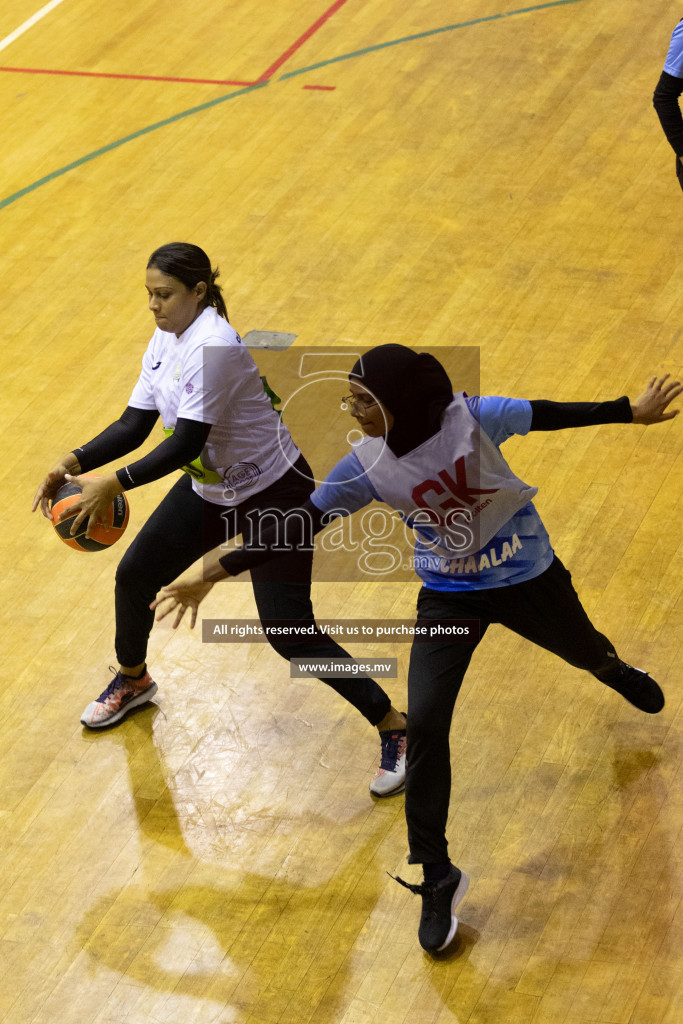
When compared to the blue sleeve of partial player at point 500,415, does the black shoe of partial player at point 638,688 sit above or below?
below

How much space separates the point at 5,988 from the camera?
382 centimetres

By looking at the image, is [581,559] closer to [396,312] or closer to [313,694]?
[313,694]

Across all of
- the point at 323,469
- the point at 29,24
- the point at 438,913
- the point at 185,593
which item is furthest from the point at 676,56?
the point at 29,24

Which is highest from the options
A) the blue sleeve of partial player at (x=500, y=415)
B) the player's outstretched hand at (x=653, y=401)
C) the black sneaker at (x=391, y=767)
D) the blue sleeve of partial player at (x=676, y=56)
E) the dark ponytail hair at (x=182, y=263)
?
the dark ponytail hair at (x=182, y=263)

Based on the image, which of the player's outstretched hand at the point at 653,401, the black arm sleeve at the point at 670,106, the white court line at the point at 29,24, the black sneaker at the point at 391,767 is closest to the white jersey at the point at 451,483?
the player's outstretched hand at the point at 653,401

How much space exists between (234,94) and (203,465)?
17.6 ft

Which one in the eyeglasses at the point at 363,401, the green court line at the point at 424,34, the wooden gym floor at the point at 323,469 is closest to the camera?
the eyeglasses at the point at 363,401

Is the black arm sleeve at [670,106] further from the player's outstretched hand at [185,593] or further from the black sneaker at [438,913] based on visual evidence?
the black sneaker at [438,913]

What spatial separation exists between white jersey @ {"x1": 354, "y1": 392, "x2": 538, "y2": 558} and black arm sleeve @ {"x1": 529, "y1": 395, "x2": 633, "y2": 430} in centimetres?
15

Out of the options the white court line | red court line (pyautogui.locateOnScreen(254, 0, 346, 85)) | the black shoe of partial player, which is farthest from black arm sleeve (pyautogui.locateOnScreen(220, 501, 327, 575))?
the white court line

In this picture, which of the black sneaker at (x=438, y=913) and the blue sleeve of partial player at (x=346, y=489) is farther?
the black sneaker at (x=438, y=913)

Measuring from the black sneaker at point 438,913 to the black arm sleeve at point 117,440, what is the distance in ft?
5.33

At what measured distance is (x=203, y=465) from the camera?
13.6ft

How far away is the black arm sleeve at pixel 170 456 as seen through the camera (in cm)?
397
